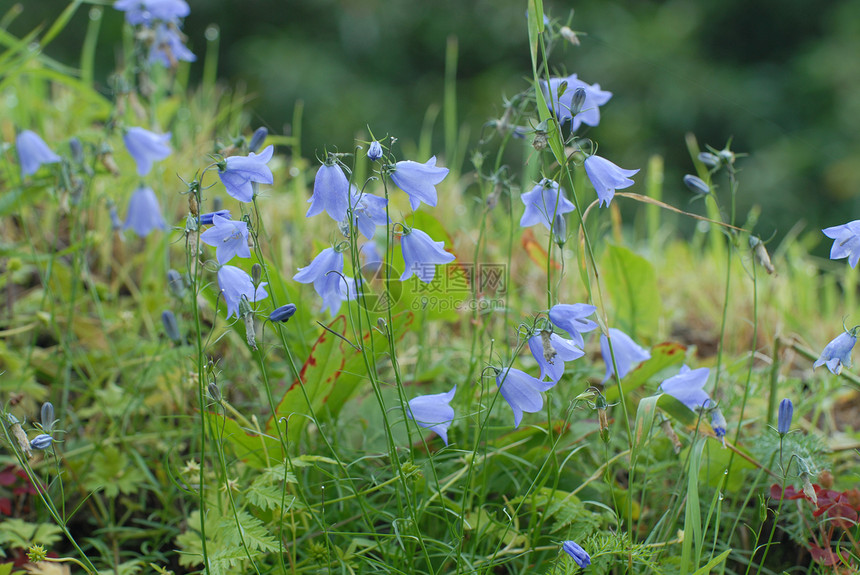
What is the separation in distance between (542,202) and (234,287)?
54 centimetres

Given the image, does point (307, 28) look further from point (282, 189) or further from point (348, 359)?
point (348, 359)

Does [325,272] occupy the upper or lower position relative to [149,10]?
lower

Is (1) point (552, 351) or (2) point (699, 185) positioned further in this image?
(2) point (699, 185)

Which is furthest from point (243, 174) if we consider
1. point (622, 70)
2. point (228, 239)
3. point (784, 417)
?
point (622, 70)

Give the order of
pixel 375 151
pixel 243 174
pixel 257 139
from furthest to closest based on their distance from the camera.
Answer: pixel 257 139
pixel 243 174
pixel 375 151

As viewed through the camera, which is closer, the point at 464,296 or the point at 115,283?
the point at 464,296

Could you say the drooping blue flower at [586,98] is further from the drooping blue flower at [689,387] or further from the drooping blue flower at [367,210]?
the drooping blue flower at [689,387]

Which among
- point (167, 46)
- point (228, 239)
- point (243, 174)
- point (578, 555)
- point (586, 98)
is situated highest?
point (167, 46)

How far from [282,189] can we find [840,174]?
18.6 ft

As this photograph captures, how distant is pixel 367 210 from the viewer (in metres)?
1.08

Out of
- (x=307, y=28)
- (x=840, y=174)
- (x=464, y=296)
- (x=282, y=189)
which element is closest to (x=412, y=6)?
(x=307, y=28)

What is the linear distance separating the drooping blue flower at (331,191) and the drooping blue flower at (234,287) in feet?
0.53

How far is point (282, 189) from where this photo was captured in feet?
9.50

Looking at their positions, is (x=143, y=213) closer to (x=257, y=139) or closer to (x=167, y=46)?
(x=167, y=46)
